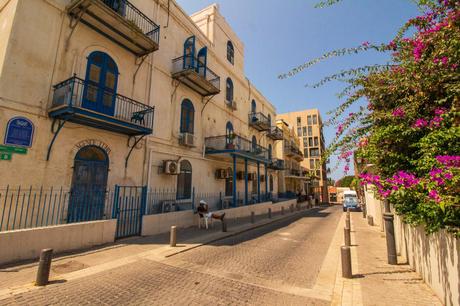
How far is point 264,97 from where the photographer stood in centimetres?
2716

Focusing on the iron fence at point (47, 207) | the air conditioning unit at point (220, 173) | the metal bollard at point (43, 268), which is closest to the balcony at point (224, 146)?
the air conditioning unit at point (220, 173)

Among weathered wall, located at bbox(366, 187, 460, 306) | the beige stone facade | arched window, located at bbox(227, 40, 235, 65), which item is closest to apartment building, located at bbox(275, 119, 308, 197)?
arched window, located at bbox(227, 40, 235, 65)

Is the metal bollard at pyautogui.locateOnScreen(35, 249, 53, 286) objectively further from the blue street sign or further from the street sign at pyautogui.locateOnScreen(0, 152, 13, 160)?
the blue street sign

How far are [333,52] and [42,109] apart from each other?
9.50m

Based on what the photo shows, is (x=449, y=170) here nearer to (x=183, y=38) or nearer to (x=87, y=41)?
(x=87, y=41)

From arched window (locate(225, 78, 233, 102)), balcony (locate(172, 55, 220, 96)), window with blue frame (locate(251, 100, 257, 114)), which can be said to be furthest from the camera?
window with blue frame (locate(251, 100, 257, 114))

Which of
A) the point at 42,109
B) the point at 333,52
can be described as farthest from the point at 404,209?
the point at 42,109

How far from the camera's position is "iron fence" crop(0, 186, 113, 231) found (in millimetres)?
6219

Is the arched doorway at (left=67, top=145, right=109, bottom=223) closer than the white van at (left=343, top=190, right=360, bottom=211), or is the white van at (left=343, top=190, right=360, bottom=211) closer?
the arched doorway at (left=67, top=145, right=109, bottom=223)

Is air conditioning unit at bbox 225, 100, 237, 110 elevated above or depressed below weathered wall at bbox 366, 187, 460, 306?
above

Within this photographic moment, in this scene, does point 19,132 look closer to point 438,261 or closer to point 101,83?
point 101,83

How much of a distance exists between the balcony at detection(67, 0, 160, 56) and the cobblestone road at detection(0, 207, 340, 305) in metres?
9.21

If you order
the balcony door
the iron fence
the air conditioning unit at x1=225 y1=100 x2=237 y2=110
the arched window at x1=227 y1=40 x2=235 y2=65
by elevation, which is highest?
the arched window at x1=227 y1=40 x2=235 y2=65

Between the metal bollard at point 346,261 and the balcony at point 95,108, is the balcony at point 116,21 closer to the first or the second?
the balcony at point 95,108
